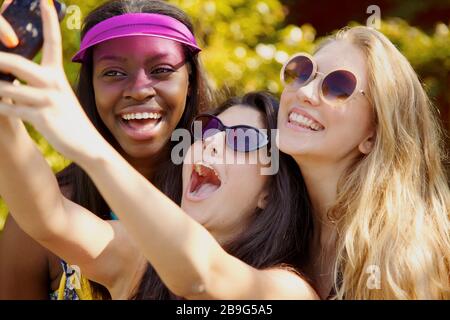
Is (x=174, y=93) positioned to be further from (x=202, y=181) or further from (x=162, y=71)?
(x=202, y=181)

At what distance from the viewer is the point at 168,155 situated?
346cm

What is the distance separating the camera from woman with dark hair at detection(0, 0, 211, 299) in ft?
11.0

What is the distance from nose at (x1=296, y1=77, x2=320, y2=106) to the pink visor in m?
0.80

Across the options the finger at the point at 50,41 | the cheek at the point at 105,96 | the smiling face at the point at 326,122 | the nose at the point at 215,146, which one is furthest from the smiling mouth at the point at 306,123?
the finger at the point at 50,41

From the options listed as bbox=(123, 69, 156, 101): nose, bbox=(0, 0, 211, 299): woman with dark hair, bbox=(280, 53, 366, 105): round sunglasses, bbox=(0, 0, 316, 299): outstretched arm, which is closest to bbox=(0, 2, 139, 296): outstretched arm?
bbox=(0, 0, 316, 299): outstretched arm

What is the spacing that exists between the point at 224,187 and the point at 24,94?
40.8 inches

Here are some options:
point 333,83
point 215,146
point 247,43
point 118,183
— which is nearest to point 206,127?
point 215,146

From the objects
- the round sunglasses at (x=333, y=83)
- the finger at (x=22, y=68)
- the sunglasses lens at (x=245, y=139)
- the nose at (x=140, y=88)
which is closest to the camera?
the finger at (x=22, y=68)

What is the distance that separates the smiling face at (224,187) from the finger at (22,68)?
0.99m

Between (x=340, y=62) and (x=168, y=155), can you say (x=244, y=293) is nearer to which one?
(x=340, y=62)

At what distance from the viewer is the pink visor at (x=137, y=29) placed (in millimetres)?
3375

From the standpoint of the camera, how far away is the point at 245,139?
9.62 ft

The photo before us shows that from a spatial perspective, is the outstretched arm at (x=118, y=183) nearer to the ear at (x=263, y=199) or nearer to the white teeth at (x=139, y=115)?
the ear at (x=263, y=199)

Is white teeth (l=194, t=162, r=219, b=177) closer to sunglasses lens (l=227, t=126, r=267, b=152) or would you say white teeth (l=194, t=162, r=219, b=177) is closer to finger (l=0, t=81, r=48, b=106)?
sunglasses lens (l=227, t=126, r=267, b=152)
